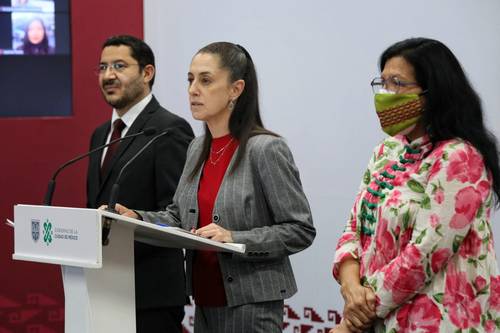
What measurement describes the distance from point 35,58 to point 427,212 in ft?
10.3

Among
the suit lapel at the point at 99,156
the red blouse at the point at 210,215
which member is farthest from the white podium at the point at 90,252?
the suit lapel at the point at 99,156

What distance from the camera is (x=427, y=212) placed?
6.97 ft

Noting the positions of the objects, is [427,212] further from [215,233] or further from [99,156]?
[99,156]

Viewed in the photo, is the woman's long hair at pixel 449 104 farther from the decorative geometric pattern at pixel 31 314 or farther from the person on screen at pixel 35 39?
the decorative geometric pattern at pixel 31 314

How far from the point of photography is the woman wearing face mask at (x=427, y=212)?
2.10 meters

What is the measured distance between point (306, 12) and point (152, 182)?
4.51 ft

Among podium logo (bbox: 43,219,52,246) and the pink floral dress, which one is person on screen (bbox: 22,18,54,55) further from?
the pink floral dress

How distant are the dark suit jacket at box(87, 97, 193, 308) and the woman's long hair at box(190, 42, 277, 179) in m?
0.39

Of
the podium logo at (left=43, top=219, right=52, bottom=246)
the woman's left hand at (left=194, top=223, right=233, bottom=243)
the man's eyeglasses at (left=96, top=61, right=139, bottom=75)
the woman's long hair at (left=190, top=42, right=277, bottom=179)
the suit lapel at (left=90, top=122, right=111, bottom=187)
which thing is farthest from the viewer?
the man's eyeglasses at (left=96, top=61, right=139, bottom=75)

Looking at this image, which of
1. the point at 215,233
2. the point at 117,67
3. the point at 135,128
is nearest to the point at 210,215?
the point at 215,233

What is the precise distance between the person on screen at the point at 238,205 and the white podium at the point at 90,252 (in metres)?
0.24

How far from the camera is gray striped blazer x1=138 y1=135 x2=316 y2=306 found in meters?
2.72

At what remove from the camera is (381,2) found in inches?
157

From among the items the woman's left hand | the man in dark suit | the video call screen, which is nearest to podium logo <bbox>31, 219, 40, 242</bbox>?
the woman's left hand
